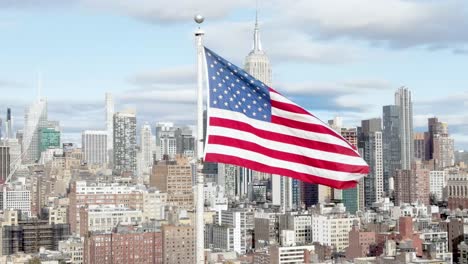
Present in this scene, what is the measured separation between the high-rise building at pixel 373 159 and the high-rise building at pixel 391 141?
241 cm

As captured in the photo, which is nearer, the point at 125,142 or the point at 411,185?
the point at 411,185

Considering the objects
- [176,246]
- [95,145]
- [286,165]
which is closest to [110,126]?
[95,145]

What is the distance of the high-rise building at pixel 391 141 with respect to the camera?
10394 centimetres

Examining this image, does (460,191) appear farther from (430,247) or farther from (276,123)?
(276,123)

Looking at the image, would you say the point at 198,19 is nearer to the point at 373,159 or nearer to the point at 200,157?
the point at 200,157

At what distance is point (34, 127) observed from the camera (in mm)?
119062

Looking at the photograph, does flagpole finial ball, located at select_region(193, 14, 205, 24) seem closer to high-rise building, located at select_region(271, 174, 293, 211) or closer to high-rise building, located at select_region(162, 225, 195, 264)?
high-rise building, located at select_region(162, 225, 195, 264)

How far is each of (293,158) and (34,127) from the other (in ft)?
376

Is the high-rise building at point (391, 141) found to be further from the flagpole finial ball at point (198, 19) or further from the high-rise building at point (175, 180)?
the flagpole finial ball at point (198, 19)

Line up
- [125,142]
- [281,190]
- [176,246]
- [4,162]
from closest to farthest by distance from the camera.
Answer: [176,246], [281,190], [4,162], [125,142]

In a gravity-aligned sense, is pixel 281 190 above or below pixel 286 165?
above

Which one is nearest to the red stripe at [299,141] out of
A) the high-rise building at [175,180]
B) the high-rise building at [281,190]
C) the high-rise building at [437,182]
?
the high-rise building at [175,180]

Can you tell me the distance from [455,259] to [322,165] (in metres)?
41.5

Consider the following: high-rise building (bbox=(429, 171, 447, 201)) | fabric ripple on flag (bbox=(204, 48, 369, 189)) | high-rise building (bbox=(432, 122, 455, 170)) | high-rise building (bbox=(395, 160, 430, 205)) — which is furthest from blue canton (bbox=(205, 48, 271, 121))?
high-rise building (bbox=(432, 122, 455, 170))
